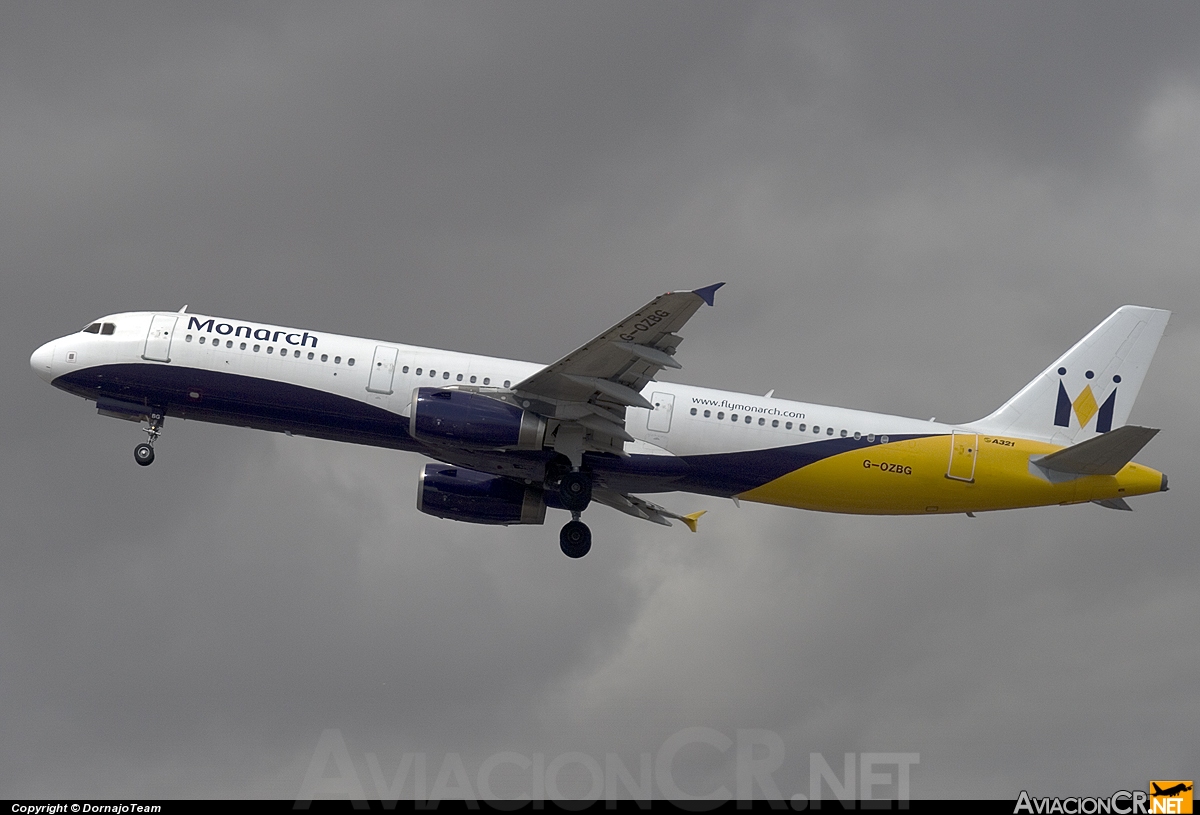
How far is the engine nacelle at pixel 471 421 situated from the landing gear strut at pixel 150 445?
945 cm

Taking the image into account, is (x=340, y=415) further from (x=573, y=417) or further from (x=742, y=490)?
(x=742, y=490)

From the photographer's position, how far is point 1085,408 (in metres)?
50.8

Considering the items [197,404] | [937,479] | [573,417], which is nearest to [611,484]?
[573,417]

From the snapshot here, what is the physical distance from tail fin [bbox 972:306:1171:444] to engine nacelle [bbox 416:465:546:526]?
16526mm

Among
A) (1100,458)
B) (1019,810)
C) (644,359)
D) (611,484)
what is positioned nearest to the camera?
(1019,810)

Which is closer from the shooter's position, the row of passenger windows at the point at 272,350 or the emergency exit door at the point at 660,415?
the row of passenger windows at the point at 272,350

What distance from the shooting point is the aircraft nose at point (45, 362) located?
49562mm

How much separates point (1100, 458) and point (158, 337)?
31.6m

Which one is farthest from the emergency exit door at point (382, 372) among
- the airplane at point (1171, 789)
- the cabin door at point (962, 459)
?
the airplane at point (1171, 789)

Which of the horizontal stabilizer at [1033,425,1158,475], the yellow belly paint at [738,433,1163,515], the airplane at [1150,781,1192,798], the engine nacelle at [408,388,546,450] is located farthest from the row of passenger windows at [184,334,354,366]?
the airplane at [1150,781,1192,798]

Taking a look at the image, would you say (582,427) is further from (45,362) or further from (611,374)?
(45,362)

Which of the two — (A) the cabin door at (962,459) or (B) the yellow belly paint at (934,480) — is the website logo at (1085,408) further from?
(A) the cabin door at (962,459)

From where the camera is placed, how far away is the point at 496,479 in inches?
2072

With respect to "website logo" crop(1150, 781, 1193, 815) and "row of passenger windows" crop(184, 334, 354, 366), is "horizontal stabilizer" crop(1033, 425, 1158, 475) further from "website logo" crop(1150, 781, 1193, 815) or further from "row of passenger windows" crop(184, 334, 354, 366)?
"row of passenger windows" crop(184, 334, 354, 366)
